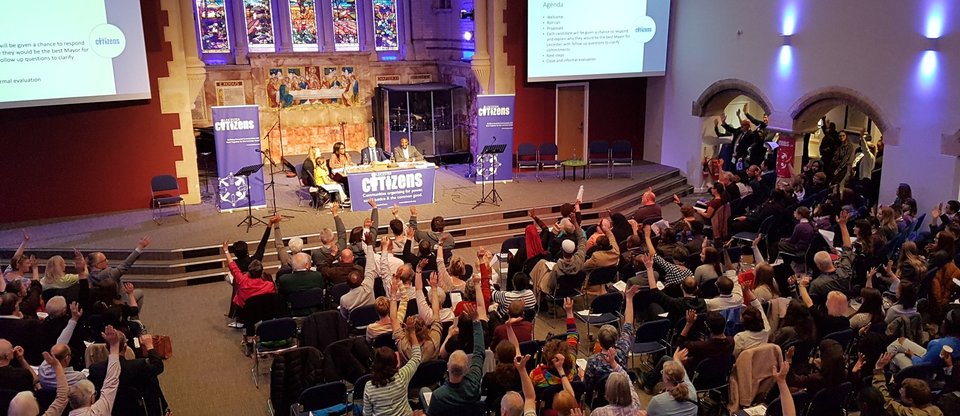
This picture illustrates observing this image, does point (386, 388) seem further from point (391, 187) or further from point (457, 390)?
point (391, 187)

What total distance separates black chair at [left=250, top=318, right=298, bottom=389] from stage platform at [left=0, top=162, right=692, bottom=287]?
11.9 feet

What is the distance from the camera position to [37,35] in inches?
428

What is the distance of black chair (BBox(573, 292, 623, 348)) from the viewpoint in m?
7.22

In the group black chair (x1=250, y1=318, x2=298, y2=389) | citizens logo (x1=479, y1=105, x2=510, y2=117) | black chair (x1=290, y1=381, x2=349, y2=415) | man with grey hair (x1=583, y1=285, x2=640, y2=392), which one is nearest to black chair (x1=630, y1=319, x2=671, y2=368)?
man with grey hair (x1=583, y1=285, x2=640, y2=392)

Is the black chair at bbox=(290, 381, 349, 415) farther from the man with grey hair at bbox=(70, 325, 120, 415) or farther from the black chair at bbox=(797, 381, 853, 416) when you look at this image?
the black chair at bbox=(797, 381, 853, 416)

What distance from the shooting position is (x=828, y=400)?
204 inches

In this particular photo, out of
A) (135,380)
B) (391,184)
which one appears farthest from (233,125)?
(135,380)

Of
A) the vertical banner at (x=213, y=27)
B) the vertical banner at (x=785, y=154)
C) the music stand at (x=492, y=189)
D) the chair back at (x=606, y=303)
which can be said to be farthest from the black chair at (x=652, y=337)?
the vertical banner at (x=213, y=27)

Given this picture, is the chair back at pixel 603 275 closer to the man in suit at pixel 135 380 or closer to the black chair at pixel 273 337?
the black chair at pixel 273 337

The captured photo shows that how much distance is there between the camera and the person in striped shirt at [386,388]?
15.7 ft

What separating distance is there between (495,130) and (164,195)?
589 cm

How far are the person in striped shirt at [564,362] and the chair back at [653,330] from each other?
933 millimetres

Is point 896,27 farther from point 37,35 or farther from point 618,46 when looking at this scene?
point 37,35

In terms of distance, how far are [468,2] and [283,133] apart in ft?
17.3
